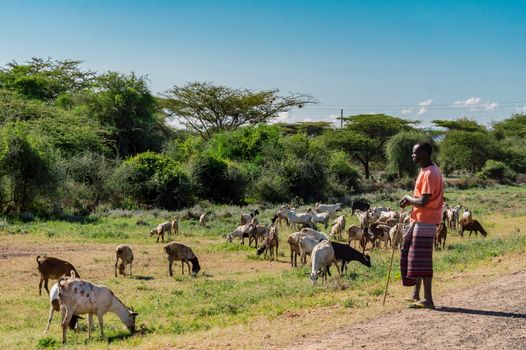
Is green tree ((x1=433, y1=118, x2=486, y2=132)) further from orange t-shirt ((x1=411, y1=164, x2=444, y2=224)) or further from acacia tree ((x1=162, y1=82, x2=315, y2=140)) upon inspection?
orange t-shirt ((x1=411, y1=164, x2=444, y2=224))

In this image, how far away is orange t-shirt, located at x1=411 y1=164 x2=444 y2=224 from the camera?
25.1 ft

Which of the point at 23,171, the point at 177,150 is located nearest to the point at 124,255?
the point at 23,171

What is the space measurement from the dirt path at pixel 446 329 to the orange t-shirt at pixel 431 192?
50.7 inches

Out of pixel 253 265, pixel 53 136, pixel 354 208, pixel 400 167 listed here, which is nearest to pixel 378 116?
pixel 400 167

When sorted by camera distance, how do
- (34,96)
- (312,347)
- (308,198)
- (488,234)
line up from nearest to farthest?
(312,347), (488,234), (308,198), (34,96)

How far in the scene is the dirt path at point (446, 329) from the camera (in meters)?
6.63

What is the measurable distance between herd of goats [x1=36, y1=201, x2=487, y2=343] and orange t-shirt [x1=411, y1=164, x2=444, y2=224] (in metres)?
0.80

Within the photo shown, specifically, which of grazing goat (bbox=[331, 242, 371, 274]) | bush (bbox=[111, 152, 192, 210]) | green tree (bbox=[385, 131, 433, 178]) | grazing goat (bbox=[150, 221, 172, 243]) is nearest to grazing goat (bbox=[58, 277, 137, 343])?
grazing goat (bbox=[331, 242, 371, 274])

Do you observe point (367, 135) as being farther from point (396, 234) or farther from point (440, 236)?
point (396, 234)

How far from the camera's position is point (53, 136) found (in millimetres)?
33875

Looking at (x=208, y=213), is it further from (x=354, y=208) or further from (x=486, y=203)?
(x=486, y=203)

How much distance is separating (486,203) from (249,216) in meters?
18.9

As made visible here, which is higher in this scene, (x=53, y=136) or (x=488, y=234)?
(x=53, y=136)

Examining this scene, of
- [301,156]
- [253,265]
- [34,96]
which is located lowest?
[253,265]
